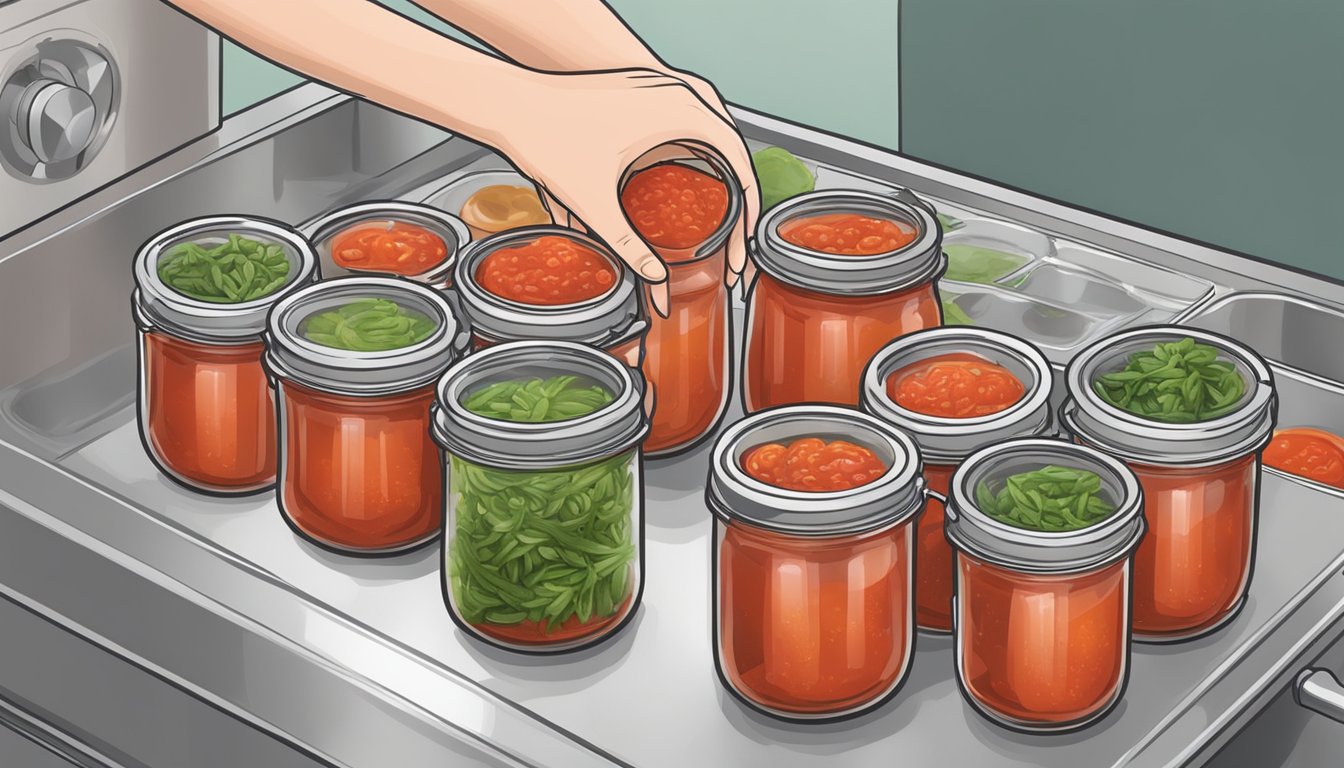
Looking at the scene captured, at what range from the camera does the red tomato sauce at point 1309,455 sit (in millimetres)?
1288

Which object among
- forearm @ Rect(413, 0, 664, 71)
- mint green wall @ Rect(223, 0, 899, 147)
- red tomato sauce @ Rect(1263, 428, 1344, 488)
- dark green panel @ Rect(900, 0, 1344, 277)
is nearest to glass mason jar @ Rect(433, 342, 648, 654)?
forearm @ Rect(413, 0, 664, 71)

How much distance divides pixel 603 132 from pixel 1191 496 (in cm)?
47

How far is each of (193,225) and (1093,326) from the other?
2.31ft

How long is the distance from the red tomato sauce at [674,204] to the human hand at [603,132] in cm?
2

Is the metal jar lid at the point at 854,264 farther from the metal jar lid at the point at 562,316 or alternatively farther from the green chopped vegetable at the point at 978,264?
the green chopped vegetable at the point at 978,264

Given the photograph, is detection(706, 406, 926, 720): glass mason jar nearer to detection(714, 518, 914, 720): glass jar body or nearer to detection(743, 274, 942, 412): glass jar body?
detection(714, 518, 914, 720): glass jar body

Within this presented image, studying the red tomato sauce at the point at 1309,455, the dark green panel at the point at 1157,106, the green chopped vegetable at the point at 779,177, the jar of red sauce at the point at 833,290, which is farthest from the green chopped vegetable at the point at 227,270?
the dark green panel at the point at 1157,106

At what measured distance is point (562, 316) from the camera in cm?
109

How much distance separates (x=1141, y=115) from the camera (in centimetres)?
212

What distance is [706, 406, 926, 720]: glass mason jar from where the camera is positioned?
908 millimetres

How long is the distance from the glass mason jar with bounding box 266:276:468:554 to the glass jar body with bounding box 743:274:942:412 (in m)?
0.21

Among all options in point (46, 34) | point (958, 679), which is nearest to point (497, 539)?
point (958, 679)

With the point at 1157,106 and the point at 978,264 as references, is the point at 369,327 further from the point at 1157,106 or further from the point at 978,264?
the point at 1157,106

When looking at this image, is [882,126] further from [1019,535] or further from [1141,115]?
[1019,535]
